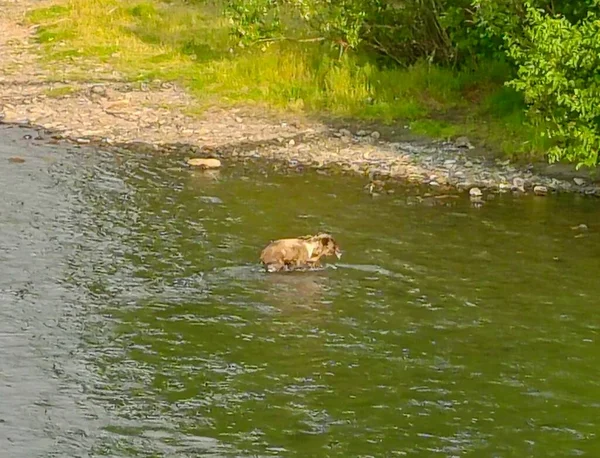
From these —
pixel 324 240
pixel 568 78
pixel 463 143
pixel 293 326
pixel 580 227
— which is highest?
pixel 568 78

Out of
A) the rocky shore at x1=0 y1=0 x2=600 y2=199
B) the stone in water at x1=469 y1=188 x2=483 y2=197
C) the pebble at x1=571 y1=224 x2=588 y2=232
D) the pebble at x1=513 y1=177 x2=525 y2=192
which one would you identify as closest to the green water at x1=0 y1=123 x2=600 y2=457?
the pebble at x1=571 y1=224 x2=588 y2=232

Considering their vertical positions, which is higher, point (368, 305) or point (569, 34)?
point (569, 34)

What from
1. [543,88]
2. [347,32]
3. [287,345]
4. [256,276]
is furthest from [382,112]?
[287,345]

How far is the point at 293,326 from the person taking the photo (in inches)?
385

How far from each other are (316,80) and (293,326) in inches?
392

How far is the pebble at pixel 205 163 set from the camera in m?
15.5

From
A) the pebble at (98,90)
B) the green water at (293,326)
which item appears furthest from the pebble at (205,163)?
the pebble at (98,90)

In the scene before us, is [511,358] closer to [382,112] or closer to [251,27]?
[382,112]

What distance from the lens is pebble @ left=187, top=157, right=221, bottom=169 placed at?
15.5m

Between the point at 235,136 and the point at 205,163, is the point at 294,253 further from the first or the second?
the point at 235,136

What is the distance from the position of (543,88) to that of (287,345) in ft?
18.2

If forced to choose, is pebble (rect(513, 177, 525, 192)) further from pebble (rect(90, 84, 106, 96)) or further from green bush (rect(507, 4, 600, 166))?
pebble (rect(90, 84, 106, 96))

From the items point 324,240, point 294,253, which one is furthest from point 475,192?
point 294,253

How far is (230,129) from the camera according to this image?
17.5m
